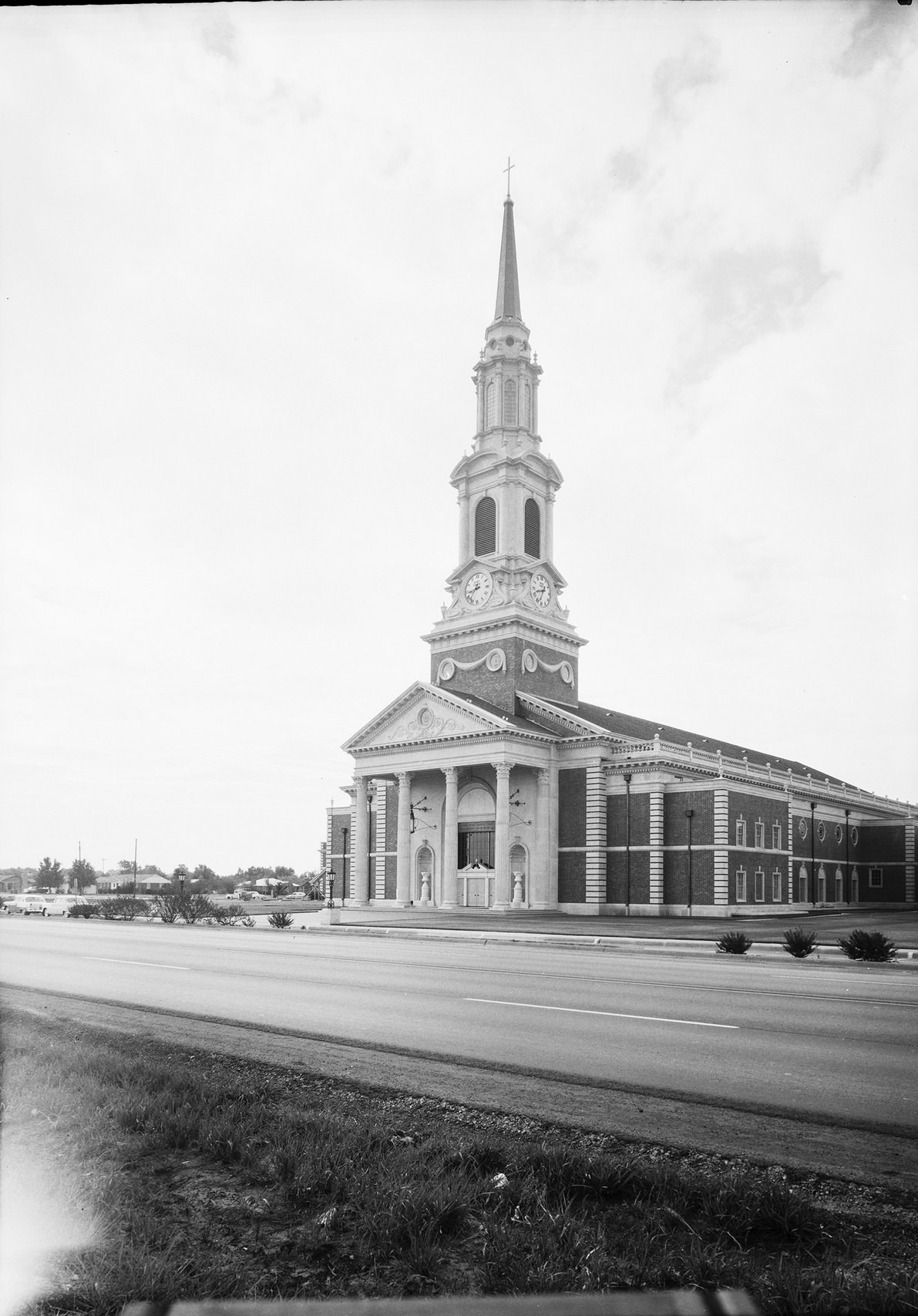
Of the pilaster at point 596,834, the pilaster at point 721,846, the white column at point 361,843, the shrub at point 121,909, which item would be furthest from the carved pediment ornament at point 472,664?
the shrub at point 121,909

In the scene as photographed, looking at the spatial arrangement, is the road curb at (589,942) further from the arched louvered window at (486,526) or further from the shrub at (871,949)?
the arched louvered window at (486,526)

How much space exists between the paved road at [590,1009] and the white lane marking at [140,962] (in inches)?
2.5

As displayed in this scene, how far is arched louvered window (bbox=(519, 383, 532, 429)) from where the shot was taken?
62.7 metres

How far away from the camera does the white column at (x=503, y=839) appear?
5078 centimetres

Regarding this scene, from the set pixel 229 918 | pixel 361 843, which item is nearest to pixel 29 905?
pixel 229 918

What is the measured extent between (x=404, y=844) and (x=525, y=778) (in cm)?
813

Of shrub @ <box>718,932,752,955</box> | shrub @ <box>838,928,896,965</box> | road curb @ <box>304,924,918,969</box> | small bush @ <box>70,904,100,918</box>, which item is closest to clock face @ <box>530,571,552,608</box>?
road curb @ <box>304,924,918,969</box>

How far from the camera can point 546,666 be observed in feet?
193

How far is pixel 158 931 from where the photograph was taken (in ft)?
114

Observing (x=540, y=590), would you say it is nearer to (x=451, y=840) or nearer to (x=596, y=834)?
(x=596, y=834)

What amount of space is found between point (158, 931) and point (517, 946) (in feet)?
46.2

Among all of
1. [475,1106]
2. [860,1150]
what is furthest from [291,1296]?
[860,1150]

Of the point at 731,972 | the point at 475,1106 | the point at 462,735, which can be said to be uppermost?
the point at 462,735

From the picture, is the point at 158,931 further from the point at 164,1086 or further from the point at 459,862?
the point at 164,1086
